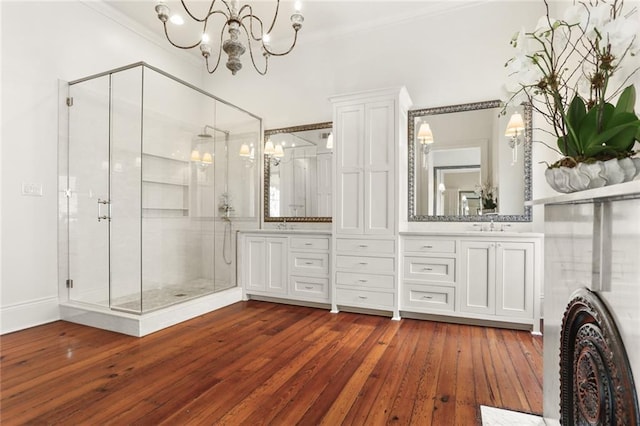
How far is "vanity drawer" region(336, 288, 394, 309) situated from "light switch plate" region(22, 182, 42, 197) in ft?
9.85

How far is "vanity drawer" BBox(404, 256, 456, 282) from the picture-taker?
308 cm

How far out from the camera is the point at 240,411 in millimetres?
1648

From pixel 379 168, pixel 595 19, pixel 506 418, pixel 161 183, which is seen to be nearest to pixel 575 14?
pixel 595 19

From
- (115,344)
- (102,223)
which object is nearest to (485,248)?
(115,344)

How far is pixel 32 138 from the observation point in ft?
9.86

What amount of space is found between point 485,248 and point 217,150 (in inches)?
127

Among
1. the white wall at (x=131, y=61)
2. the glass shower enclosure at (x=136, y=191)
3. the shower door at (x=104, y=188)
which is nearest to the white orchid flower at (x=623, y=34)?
the white wall at (x=131, y=61)

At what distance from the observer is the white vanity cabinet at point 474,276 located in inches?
111

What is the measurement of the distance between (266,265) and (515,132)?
119 inches

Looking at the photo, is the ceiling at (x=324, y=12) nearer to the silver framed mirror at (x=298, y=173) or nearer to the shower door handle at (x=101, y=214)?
the silver framed mirror at (x=298, y=173)

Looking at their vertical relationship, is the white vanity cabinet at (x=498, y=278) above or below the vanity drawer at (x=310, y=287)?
above

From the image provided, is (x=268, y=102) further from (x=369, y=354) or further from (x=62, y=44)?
(x=369, y=354)

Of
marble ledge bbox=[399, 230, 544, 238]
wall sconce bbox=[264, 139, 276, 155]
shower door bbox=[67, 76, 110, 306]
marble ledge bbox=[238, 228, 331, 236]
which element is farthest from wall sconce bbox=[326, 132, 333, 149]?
shower door bbox=[67, 76, 110, 306]

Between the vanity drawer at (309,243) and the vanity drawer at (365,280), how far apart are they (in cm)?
36
